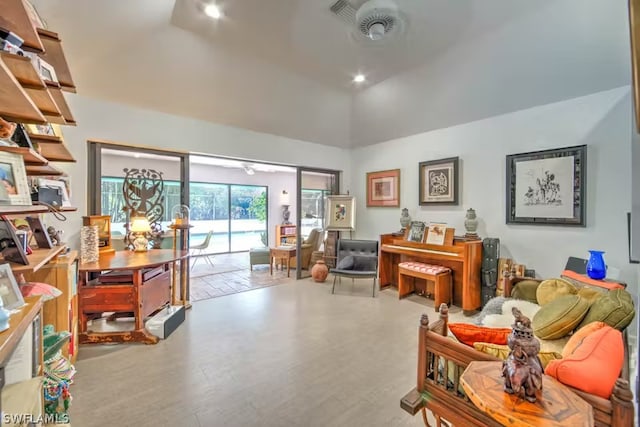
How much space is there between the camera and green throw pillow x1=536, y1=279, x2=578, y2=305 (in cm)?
236

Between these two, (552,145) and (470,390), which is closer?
(470,390)

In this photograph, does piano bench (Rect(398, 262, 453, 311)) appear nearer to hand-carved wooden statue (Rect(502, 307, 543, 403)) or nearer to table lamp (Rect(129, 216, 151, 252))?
hand-carved wooden statue (Rect(502, 307, 543, 403))

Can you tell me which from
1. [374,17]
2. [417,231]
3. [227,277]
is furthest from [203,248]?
[374,17]

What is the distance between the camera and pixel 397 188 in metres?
5.19

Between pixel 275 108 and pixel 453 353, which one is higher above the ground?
pixel 275 108

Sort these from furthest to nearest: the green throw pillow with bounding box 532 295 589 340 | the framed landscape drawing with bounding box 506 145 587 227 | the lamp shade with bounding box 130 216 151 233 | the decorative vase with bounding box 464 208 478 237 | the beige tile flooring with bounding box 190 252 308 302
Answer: the beige tile flooring with bounding box 190 252 308 302 < the decorative vase with bounding box 464 208 478 237 < the lamp shade with bounding box 130 216 151 233 < the framed landscape drawing with bounding box 506 145 587 227 < the green throw pillow with bounding box 532 295 589 340

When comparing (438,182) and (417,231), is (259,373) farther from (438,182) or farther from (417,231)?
(438,182)

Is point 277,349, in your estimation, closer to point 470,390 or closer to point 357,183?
point 470,390

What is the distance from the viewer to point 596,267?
2650mm

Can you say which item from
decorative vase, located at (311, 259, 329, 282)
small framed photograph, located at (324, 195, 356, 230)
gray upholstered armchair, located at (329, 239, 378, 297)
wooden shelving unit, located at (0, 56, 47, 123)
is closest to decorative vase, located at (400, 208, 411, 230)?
gray upholstered armchair, located at (329, 239, 378, 297)

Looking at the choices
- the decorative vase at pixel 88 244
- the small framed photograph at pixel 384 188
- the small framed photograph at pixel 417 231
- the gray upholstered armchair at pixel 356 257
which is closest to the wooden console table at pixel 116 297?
the decorative vase at pixel 88 244

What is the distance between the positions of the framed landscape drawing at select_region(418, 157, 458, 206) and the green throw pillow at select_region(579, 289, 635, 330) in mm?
2678

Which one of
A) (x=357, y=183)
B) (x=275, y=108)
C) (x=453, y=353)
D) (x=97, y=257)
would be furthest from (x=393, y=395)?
(x=357, y=183)

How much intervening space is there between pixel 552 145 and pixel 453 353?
3.34 metres
